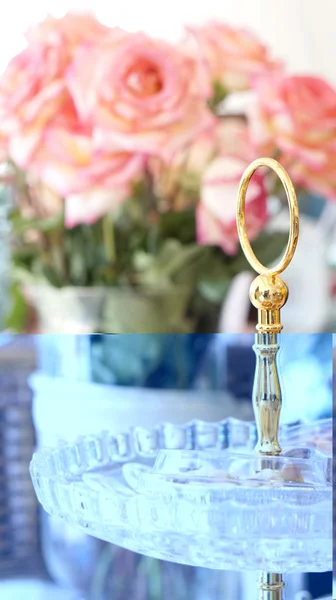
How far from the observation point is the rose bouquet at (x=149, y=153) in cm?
44

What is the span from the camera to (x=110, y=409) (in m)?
0.37

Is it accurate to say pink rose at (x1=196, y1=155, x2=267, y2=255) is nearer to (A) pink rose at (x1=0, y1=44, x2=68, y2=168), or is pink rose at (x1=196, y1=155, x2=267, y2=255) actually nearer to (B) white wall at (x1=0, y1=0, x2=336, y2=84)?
(A) pink rose at (x1=0, y1=44, x2=68, y2=168)

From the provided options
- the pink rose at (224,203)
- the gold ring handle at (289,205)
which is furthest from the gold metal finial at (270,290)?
the pink rose at (224,203)

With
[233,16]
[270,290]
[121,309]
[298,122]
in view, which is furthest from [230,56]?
[233,16]

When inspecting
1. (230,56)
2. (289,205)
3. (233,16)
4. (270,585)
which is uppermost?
(233,16)

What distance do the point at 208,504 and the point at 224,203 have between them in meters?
0.26

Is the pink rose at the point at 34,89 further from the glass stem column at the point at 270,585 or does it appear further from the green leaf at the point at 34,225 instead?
the glass stem column at the point at 270,585

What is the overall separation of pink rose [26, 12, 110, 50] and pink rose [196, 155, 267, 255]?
0.36 feet

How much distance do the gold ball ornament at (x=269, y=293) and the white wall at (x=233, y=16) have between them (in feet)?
2.24

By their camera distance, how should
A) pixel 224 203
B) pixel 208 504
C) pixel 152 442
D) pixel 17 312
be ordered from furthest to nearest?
pixel 17 312 < pixel 224 203 < pixel 152 442 < pixel 208 504

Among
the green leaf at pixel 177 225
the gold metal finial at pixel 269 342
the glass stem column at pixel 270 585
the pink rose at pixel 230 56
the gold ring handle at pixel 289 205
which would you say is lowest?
the glass stem column at pixel 270 585

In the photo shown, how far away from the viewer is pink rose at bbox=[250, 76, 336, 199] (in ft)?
1.50

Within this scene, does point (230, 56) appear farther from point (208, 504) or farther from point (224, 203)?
point (208, 504)

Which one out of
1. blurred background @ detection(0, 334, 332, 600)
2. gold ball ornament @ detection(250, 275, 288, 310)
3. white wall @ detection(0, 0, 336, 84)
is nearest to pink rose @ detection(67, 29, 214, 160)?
blurred background @ detection(0, 334, 332, 600)
